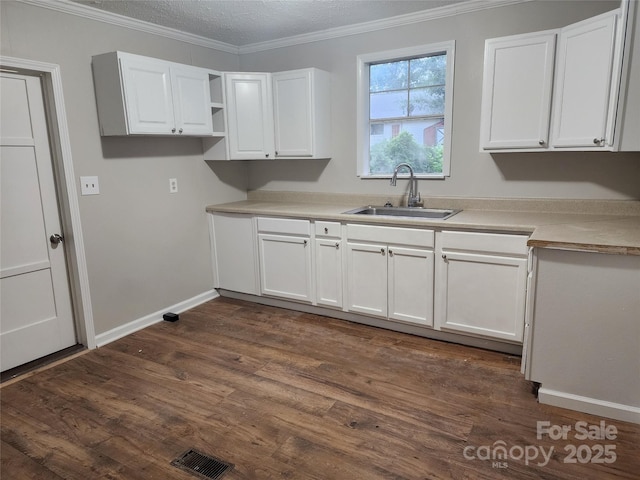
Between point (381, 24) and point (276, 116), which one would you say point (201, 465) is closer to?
point (276, 116)

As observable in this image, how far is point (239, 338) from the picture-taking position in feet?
10.6

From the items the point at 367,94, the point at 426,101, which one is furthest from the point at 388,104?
the point at 426,101

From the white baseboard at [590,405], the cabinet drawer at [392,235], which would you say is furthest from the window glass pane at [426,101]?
the white baseboard at [590,405]

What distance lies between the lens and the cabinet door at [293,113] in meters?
3.60

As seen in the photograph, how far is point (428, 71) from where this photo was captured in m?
3.41

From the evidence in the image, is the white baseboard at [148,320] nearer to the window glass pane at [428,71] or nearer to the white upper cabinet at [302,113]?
the white upper cabinet at [302,113]

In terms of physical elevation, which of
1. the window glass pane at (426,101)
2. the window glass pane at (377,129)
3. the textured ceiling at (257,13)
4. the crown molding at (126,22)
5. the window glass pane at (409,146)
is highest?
the textured ceiling at (257,13)

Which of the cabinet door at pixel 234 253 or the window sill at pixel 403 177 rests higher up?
the window sill at pixel 403 177

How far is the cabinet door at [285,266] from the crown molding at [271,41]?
1.80m

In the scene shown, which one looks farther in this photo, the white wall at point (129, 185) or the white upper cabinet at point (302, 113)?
the white upper cabinet at point (302, 113)

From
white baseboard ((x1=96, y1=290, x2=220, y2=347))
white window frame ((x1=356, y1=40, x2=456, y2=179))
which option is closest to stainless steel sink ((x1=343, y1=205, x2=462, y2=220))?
white window frame ((x1=356, y1=40, x2=456, y2=179))

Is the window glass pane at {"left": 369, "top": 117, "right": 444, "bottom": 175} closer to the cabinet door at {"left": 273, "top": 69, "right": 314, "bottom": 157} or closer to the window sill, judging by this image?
the window sill

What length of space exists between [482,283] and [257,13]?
8.25 feet

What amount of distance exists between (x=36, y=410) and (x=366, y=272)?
2.25 meters
